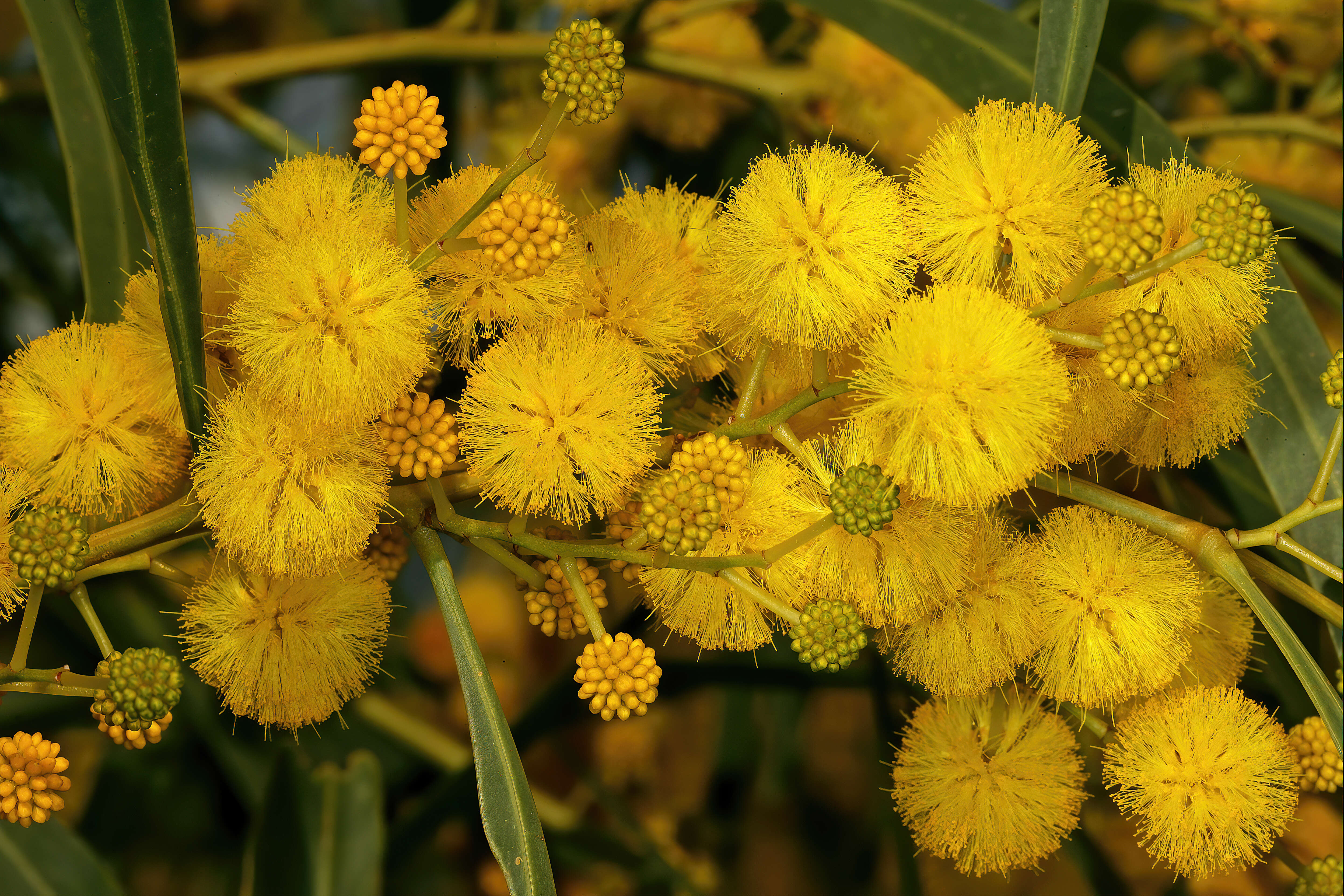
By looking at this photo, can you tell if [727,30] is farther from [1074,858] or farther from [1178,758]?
[1074,858]

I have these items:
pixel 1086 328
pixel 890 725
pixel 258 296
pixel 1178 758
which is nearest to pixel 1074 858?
pixel 890 725

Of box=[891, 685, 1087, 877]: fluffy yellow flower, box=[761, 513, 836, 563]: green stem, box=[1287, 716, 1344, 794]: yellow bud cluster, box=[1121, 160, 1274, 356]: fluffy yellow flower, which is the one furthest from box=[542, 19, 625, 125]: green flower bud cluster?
box=[1287, 716, 1344, 794]: yellow bud cluster

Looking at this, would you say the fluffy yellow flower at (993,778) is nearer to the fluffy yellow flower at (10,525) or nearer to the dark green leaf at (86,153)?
the fluffy yellow flower at (10,525)

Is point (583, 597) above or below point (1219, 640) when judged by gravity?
above

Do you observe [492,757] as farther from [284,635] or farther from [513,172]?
[513,172]

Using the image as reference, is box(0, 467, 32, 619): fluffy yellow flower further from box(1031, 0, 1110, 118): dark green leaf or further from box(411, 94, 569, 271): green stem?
box(1031, 0, 1110, 118): dark green leaf

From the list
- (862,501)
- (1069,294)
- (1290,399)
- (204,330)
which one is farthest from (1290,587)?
(204,330)

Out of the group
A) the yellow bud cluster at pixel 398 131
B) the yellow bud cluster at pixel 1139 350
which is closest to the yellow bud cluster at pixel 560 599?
the yellow bud cluster at pixel 398 131
